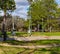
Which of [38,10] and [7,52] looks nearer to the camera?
[7,52]

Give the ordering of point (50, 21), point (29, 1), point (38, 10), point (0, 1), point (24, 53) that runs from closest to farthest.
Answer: point (24, 53)
point (0, 1)
point (29, 1)
point (38, 10)
point (50, 21)

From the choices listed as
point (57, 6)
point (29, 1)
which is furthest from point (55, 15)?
point (29, 1)

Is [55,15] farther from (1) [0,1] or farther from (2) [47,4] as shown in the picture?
(1) [0,1]

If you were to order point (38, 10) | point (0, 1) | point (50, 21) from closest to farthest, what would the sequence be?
point (0, 1) < point (38, 10) < point (50, 21)

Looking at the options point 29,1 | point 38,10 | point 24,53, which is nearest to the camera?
point 24,53

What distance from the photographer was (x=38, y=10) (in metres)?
62.1

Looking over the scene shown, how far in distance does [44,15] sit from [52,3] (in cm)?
429

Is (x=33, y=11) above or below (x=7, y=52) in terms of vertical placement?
above

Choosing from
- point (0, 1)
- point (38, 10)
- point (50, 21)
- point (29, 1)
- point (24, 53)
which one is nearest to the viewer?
point (24, 53)

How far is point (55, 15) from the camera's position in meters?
65.3

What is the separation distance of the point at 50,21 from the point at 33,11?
673 centimetres

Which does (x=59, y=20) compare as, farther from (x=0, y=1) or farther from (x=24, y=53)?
(x=24, y=53)

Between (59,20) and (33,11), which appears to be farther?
(59,20)

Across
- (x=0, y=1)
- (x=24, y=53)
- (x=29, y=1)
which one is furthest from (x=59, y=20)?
(x=24, y=53)
